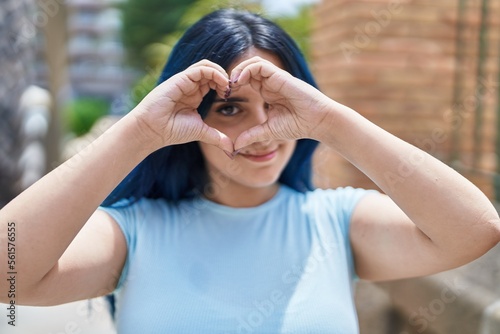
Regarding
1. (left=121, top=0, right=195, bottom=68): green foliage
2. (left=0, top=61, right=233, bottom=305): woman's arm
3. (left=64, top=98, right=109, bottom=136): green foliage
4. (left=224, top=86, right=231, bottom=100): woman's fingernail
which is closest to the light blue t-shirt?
(left=0, top=61, right=233, bottom=305): woman's arm

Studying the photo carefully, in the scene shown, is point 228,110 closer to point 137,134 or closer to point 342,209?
point 137,134

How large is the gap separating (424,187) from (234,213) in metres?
0.60

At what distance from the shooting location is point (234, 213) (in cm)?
190

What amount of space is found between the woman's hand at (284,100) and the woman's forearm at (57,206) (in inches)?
13.2

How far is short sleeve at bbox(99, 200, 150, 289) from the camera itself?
69.9 inches

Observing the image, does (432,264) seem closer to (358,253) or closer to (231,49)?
(358,253)

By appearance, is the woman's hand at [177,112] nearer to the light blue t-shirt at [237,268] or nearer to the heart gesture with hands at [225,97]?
the heart gesture with hands at [225,97]

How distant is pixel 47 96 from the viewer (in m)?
5.64

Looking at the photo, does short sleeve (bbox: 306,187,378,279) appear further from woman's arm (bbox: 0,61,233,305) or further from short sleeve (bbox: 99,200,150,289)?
short sleeve (bbox: 99,200,150,289)

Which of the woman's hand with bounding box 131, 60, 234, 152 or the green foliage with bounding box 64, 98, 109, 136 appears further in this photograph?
the green foliage with bounding box 64, 98, 109, 136

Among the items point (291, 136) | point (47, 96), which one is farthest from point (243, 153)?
point (47, 96)

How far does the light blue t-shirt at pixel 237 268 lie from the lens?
1650mm

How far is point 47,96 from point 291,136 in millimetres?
4463

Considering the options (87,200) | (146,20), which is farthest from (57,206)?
(146,20)
